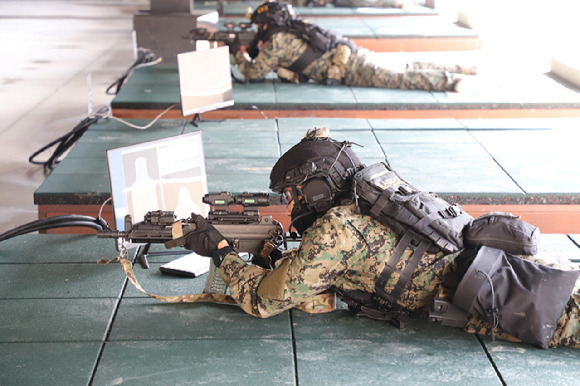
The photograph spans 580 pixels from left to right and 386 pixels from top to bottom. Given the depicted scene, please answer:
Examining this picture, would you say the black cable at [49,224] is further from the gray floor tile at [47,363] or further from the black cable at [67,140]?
the black cable at [67,140]

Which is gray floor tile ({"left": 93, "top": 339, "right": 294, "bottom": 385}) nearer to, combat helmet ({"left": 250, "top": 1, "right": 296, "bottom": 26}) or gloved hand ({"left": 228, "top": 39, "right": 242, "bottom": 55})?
combat helmet ({"left": 250, "top": 1, "right": 296, "bottom": 26})

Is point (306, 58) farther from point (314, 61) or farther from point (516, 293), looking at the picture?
point (516, 293)

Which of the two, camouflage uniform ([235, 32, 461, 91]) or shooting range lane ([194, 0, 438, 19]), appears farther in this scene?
shooting range lane ([194, 0, 438, 19])

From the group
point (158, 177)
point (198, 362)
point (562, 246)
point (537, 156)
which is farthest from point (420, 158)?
point (198, 362)

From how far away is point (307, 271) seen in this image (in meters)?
3.01

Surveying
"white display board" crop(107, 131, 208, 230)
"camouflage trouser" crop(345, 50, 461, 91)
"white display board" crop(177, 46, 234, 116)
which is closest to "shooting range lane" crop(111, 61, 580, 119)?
"camouflage trouser" crop(345, 50, 461, 91)

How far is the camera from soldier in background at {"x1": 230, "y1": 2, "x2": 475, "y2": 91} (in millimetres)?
A: 7629

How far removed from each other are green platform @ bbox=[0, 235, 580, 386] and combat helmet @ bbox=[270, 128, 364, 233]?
22.9 inches

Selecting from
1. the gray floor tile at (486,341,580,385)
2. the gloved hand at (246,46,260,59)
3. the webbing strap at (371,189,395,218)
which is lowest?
the gray floor tile at (486,341,580,385)

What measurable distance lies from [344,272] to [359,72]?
17.2ft

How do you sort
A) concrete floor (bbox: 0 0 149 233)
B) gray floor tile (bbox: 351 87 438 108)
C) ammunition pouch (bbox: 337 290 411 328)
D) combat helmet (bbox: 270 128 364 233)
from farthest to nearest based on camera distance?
1. gray floor tile (bbox: 351 87 438 108)
2. concrete floor (bbox: 0 0 149 233)
3. ammunition pouch (bbox: 337 290 411 328)
4. combat helmet (bbox: 270 128 364 233)

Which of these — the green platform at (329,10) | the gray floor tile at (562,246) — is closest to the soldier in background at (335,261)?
the gray floor tile at (562,246)

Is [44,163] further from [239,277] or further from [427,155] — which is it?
[239,277]

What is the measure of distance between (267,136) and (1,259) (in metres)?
2.98
